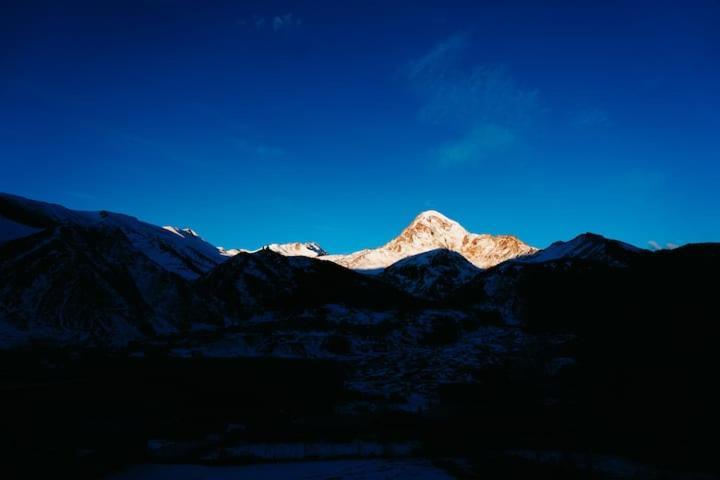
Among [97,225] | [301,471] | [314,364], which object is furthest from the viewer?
[97,225]

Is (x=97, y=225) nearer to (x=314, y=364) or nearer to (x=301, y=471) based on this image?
(x=314, y=364)

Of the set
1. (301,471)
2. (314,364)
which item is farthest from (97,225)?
(301,471)

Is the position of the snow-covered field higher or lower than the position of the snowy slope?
lower

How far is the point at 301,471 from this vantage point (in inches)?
941

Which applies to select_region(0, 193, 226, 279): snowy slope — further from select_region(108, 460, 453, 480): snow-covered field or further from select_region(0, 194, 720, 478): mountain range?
select_region(108, 460, 453, 480): snow-covered field

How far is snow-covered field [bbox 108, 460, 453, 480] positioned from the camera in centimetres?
2252

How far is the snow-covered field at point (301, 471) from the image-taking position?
22.5 meters

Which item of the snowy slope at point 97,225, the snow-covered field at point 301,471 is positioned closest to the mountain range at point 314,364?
the snow-covered field at point 301,471

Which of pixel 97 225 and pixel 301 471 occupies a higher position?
pixel 97 225

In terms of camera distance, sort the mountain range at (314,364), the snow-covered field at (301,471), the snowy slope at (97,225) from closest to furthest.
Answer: the snow-covered field at (301,471), the mountain range at (314,364), the snowy slope at (97,225)

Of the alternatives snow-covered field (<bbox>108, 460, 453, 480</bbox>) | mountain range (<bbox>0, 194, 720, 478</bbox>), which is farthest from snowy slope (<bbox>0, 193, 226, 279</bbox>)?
snow-covered field (<bbox>108, 460, 453, 480</bbox>)

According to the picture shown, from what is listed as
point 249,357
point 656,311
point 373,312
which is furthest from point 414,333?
point 656,311

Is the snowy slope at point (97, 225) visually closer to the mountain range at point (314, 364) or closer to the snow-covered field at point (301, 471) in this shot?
the mountain range at point (314, 364)

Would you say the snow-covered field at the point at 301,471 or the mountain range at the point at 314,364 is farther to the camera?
the mountain range at the point at 314,364
